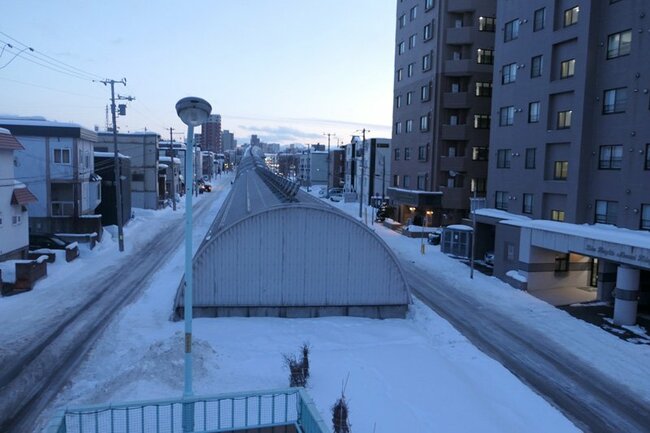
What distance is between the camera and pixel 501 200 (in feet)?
121

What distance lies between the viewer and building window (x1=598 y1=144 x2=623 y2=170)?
2652cm

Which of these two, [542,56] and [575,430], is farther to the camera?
[542,56]

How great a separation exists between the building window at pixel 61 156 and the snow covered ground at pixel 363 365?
17.4m

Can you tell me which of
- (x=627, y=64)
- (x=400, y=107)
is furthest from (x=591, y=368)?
(x=400, y=107)

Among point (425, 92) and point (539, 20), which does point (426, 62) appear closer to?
point (425, 92)

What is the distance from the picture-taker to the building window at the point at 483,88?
51.5 m

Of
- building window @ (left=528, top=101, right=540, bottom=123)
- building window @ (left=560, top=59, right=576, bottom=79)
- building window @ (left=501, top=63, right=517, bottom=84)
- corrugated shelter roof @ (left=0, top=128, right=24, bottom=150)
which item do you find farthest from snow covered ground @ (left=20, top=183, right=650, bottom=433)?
building window @ (left=501, top=63, right=517, bottom=84)

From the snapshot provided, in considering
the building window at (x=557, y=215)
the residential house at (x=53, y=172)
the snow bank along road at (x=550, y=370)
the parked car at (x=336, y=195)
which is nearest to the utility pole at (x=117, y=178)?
the residential house at (x=53, y=172)

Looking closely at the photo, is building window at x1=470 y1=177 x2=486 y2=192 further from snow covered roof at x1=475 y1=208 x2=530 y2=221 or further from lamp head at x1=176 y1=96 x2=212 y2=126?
lamp head at x1=176 y1=96 x2=212 y2=126

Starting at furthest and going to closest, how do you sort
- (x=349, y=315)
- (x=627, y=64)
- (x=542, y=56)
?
(x=542, y=56) → (x=627, y=64) → (x=349, y=315)

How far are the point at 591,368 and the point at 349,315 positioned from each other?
9.08m

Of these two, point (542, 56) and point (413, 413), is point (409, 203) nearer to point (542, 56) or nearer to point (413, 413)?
point (542, 56)

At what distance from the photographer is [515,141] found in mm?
34812

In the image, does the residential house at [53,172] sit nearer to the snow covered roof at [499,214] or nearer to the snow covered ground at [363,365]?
the snow covered ground at [363,365]
